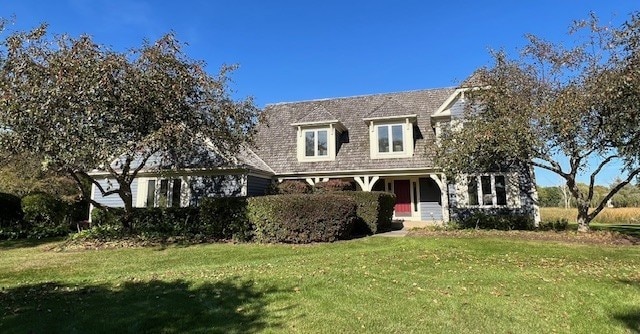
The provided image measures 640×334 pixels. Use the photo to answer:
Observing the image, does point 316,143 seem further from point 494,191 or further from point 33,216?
point 33,216

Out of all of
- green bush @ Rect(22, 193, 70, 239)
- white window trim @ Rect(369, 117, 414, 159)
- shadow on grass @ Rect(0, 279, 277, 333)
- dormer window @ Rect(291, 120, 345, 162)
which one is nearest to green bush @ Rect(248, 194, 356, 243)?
shadow on grass @ Rect(0, 279, 277, 333)

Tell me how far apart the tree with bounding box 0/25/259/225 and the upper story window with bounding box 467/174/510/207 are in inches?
484

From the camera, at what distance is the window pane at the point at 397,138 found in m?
19.9

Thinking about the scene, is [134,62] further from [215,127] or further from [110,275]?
[110,275]

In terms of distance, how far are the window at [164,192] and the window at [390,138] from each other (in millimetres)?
10424

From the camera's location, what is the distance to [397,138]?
19.9 meters

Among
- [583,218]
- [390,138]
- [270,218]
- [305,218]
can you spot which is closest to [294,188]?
[270,218]

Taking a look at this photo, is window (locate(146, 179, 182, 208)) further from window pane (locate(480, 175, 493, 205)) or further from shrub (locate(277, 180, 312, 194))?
window pane (locate(480, 175, 493, 205))

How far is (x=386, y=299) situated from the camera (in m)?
6.26

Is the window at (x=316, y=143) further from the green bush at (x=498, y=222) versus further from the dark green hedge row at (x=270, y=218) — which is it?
the green bush at (x=498, y=222)

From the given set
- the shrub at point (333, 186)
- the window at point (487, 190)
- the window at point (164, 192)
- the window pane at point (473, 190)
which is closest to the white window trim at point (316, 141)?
the shrub at point (333, 186)

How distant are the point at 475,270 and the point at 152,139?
9794 mm

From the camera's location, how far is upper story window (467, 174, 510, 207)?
1822 centimetres

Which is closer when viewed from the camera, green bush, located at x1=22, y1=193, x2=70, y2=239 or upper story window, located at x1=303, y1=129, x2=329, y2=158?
green bush, located at x1=22, y1=193, x2=70, y2=239
